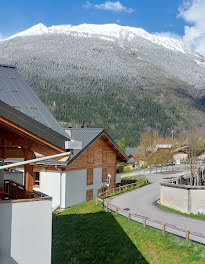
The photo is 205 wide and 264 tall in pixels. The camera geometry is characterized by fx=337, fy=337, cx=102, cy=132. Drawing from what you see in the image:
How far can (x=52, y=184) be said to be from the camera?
24.9 meters

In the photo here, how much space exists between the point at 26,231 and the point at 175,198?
705 inches

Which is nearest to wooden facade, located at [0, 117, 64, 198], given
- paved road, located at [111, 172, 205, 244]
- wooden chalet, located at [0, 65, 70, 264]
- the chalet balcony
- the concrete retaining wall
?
wooden chalet, located at [0, 65, 70, 264]

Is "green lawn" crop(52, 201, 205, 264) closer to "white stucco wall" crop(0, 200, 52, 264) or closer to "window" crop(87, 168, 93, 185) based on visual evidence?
"window" crop(87, 168, 93, 185)

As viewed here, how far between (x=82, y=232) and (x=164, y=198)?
26.4 feet

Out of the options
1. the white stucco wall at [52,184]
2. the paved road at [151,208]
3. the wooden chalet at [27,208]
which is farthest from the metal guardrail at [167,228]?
the wooden chalet at [27,208]

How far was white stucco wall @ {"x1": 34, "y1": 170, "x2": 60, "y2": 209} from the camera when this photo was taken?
24.5 meters

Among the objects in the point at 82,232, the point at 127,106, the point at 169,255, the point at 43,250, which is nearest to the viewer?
the point at 43,250

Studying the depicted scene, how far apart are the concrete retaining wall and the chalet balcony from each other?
16.6m

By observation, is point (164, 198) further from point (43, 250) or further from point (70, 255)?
point (43, 250)

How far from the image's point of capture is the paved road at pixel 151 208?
736 inches

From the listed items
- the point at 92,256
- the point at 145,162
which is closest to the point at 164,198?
the point at 92,256

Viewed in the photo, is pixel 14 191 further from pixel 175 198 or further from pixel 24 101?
pixel 175 198

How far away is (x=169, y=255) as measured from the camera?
14227 mm

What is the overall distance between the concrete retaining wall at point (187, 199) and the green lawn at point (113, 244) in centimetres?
520
